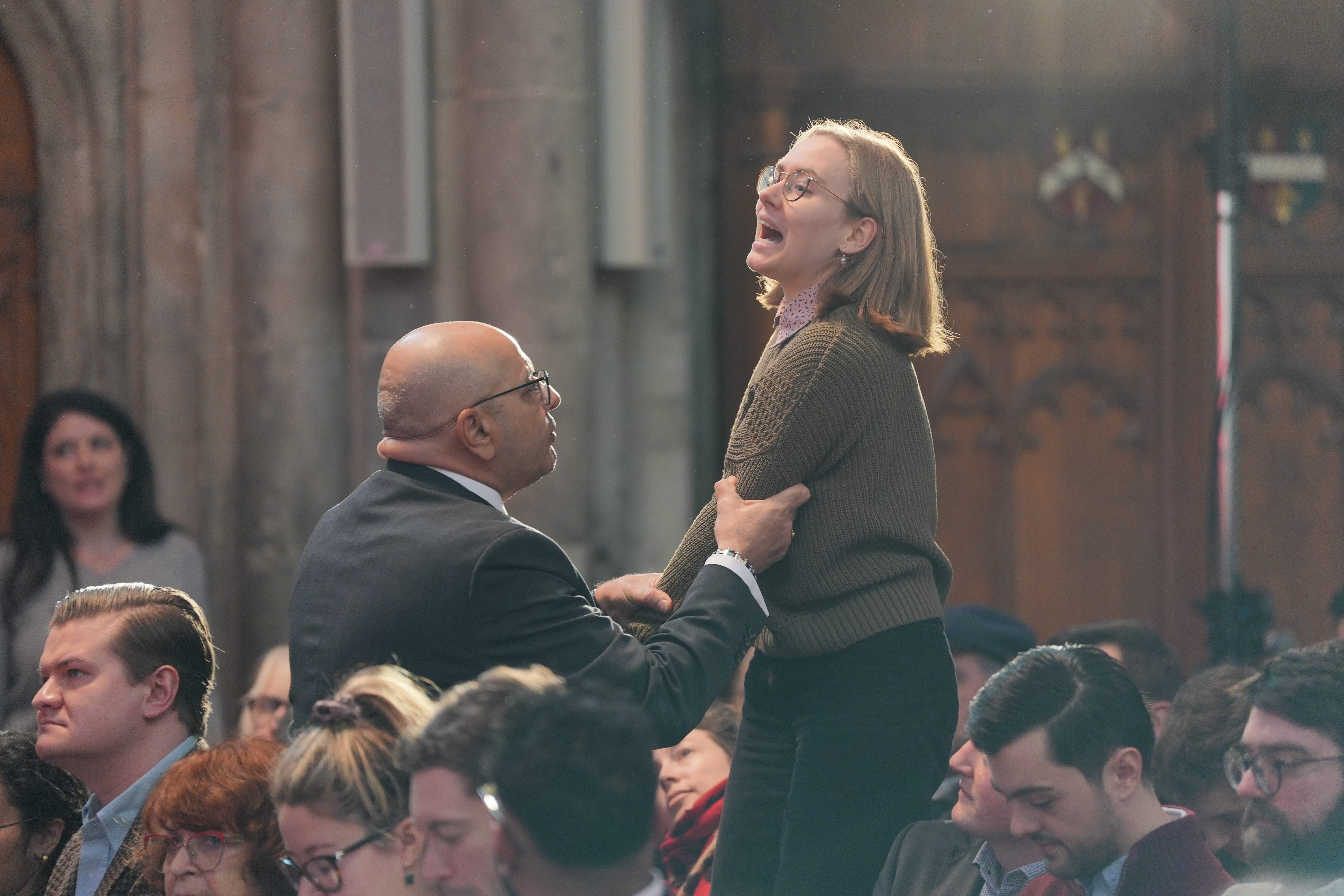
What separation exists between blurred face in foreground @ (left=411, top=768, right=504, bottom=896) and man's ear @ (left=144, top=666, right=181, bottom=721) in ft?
3.17

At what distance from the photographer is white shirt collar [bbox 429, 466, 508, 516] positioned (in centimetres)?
251

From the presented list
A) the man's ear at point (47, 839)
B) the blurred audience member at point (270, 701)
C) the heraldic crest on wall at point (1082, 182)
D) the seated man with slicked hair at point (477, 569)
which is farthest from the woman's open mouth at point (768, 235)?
the heraldic crest on wall at point (1082, 182)

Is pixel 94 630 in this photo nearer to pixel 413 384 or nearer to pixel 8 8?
pixel 413 384

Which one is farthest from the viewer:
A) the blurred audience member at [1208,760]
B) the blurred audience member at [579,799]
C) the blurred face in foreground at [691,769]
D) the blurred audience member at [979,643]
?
the blurred audience member at [979,643]

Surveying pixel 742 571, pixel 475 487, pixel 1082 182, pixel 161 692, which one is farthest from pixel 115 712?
pixel 1082 182

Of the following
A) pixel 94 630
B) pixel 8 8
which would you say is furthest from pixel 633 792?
pixel 8 8

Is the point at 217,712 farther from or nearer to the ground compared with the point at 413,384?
nearer to the ground

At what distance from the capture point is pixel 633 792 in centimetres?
158

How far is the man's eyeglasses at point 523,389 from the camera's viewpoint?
2512mm

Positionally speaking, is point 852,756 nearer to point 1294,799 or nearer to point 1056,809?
point 1056,809

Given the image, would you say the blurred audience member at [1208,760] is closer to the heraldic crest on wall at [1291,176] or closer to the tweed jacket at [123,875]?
the tweed jacket at [123,875]

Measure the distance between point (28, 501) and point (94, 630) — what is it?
1922mm

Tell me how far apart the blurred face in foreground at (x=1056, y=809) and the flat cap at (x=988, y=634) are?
120cm

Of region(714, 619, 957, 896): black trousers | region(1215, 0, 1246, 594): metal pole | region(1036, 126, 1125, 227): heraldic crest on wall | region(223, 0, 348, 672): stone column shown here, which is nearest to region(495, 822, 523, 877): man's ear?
region(714, 619, 957, 896): black trousers
